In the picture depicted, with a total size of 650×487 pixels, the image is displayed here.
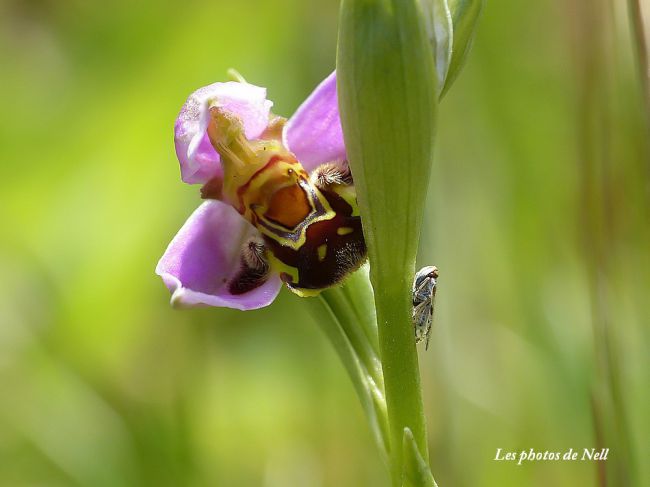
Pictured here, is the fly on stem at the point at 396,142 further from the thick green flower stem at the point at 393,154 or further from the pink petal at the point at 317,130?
the pink petal at the point at 317,130

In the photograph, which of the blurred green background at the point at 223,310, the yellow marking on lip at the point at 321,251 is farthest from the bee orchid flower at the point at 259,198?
the blurred green background at the point at 223,310

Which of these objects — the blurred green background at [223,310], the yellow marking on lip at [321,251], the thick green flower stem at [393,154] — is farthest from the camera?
the blurred green background at [223,310]

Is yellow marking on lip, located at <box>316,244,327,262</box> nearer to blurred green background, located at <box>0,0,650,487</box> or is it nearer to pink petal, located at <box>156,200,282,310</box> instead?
pink petal, located at <box>156,200,282,310</box>

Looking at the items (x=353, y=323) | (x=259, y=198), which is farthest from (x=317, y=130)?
(x=353, y=323)

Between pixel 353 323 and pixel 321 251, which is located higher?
pixel 321 251

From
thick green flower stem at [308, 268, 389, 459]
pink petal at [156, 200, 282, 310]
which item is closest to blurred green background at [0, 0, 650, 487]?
thick green flower stem at [308, 268, 389, 459]

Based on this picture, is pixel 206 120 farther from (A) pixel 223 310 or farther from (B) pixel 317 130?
(A) pixel 223 310

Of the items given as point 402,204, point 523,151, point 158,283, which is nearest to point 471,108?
point 523,151
